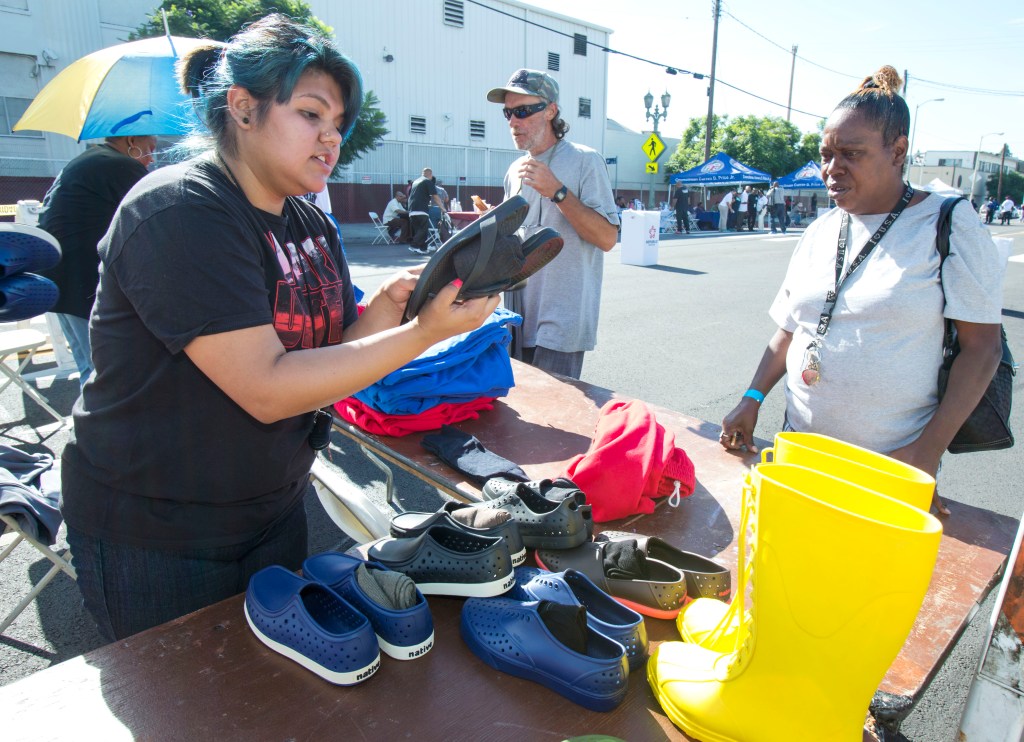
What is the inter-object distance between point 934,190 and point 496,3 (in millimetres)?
28529

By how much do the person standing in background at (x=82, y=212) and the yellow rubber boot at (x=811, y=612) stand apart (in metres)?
3.60

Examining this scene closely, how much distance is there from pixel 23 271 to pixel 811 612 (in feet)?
7.77

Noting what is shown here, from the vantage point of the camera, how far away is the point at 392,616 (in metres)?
1.17

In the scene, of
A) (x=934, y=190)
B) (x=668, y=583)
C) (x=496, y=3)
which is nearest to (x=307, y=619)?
(x=668, y=583)

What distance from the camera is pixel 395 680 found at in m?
1.16

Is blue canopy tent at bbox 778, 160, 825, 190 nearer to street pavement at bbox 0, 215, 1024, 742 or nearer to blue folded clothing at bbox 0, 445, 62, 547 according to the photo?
street pavement at bbox 0, 215, 1024, 742

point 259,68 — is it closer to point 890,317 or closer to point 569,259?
point 890,317

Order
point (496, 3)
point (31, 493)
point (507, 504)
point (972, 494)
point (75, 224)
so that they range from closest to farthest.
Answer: point (507, 504) → point (31, 493) → point (75, 224) → point (972, 494) → point (496, 3)

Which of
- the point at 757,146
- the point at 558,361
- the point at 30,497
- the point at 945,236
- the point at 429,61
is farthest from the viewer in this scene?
the point at 757,146

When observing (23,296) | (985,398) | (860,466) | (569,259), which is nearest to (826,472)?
(860,466)

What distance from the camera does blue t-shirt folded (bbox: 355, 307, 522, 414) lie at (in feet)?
7.81

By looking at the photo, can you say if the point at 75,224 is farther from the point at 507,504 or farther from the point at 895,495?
the point at 895,495

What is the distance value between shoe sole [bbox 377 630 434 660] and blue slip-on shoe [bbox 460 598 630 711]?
9 centimetres

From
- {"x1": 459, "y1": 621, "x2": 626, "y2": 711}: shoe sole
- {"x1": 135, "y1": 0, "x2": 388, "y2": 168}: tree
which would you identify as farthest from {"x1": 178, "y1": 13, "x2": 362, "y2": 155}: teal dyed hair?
{"x1": 135, "y1": 0, "x2": 388, "y2": 168}: tree
